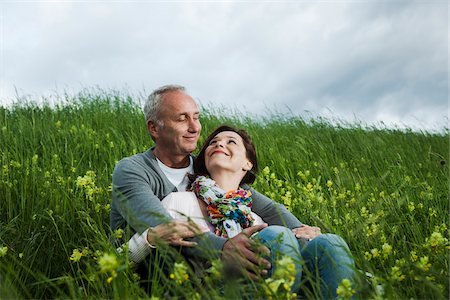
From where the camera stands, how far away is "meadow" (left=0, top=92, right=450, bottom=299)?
304cm

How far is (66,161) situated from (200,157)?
125 inches

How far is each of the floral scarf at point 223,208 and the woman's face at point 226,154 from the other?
0.15 metres

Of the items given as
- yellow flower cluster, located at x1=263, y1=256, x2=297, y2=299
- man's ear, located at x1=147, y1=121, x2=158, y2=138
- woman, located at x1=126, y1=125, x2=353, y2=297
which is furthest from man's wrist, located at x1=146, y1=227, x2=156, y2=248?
yellow flower cluster, located at x1=263, y1=256, x2=297, y2=299

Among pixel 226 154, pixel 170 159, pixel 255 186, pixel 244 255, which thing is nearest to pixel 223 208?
pixel 226 154

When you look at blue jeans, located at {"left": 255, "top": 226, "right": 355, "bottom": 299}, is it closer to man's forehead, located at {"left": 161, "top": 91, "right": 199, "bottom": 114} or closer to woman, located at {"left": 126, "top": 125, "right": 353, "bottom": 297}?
woman, located at {"left": 126, "top": 125, "right": 353, "bottom": 297}

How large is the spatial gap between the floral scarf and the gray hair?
0.64 m

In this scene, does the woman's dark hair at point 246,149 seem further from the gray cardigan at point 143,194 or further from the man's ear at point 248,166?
the gray cardigan at point 143,194

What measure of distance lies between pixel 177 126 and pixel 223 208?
72 centimetres

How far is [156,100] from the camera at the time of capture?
4.47 meters

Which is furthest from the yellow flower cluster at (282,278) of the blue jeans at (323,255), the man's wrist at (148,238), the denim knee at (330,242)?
the man's wrist at (148,238)

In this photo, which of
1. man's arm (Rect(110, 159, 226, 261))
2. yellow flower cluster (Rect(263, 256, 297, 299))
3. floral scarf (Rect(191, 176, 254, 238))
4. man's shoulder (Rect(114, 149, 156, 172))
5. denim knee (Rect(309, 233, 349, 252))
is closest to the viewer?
yellow flower cluster (Rect(263, 256, 297, 299))

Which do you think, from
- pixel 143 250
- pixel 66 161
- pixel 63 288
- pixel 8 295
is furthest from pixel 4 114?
pixel 8 295

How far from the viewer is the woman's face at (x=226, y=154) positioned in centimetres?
419

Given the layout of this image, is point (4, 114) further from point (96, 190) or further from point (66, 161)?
point (96, 190)
